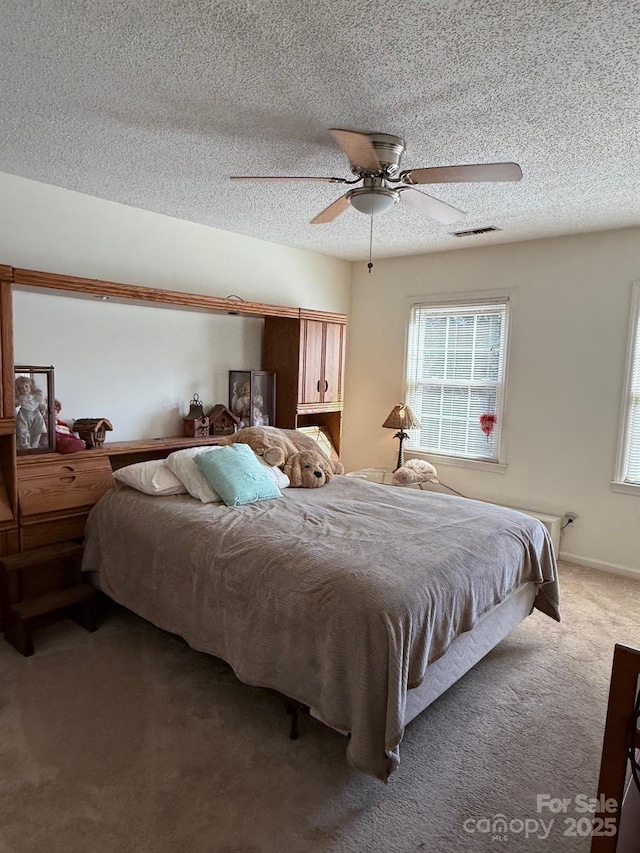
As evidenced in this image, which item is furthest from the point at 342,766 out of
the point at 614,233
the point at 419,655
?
the point at 614,233

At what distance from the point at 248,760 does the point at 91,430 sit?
2.19 metres

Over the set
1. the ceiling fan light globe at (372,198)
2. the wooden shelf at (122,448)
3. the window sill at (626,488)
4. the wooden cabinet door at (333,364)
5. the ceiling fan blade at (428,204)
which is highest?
the ceiling fan blade at (428,204)

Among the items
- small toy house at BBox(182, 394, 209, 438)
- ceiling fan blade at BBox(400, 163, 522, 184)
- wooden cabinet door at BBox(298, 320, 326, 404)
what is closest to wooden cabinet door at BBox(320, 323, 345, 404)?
wooden cabinet door at BBox(298, 320, 326, 404)

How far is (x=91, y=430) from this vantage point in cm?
334

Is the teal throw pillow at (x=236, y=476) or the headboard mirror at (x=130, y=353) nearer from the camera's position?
the teal throw pillow at (x=236, y=476)

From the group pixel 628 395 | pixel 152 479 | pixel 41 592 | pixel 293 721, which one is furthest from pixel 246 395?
pixel 628 395

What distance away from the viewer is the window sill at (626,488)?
393cm

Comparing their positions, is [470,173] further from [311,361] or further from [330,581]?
[311,361]

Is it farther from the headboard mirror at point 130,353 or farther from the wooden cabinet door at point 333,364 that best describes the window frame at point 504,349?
the headboard mirror at point 130,353

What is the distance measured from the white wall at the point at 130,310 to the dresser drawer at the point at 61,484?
48 centimetres

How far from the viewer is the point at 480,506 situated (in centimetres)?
305

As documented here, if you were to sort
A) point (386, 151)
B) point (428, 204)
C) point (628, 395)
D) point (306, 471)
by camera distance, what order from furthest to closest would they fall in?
point (628, 395) → point (306, 471) → point (428, 204) → point (386, 151)

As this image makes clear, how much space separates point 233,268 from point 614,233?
2.98m

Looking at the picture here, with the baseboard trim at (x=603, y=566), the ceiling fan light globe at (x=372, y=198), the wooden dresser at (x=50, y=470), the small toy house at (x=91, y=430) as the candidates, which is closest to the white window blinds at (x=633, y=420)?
the baseboard trim at (x=603, y=566)
